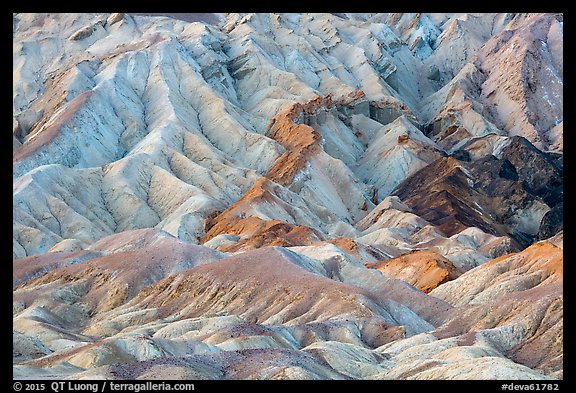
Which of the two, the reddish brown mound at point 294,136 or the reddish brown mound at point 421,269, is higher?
the reddish brown mound at point 294,136

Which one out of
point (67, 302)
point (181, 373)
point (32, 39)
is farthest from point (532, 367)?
point (32, 39)

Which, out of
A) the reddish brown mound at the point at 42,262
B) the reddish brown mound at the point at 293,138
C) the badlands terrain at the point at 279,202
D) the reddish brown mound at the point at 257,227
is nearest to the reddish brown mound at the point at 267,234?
the reddish brown mound at the point at 257,227

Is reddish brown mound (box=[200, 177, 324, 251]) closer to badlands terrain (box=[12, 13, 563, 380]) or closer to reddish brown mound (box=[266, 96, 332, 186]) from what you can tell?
badlands terrain (box=[12, 13, 563, 380])

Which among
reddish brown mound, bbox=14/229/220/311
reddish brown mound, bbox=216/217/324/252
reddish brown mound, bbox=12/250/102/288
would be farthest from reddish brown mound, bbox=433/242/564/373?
reddish brown mound, bbox=12/250/102/288

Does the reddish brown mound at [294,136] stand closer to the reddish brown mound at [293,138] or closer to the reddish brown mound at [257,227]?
the reddish brown mound at [293,138]

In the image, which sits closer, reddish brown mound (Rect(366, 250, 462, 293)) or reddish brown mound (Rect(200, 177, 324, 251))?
reddish brown mound (Rect(366, 250, 462, 293))

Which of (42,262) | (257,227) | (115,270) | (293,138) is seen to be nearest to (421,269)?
(257,227)
